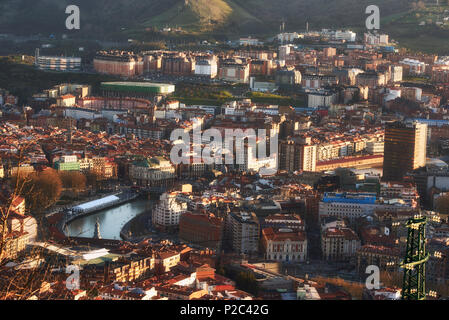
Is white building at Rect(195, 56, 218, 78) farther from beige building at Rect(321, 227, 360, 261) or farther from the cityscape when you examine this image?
beige building at Rect(321, 227, 360, 261)

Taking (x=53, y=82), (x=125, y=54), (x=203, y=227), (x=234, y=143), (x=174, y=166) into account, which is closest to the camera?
(x=203, y=227)

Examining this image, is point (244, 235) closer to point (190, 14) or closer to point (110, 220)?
point (110, 220)

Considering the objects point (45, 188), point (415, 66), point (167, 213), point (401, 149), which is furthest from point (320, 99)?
point (167, 213)

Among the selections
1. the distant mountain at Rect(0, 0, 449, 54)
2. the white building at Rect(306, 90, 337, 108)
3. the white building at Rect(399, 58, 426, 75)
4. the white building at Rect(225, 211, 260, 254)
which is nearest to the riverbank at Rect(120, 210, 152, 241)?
the white building at Rect(225, 211, 260, 254)

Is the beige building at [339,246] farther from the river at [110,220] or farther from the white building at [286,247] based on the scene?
the river at [110,220]
